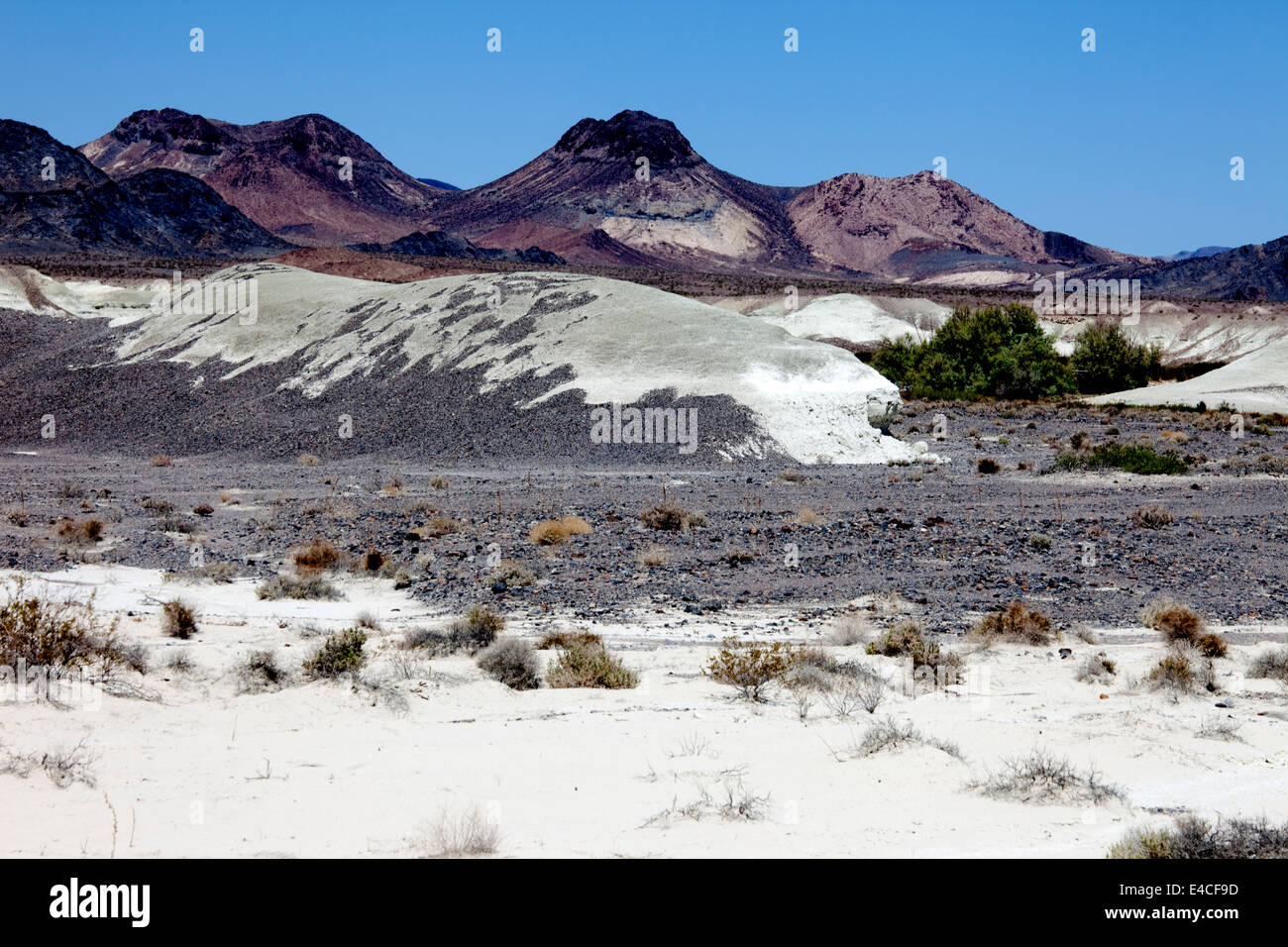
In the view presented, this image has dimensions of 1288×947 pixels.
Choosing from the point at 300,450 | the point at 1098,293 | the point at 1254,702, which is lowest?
the point at 1254,702

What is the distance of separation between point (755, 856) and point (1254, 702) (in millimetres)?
6035

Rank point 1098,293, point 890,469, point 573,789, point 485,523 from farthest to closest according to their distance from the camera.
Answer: point 1098,293 < point 890,469 < point 485,523 < point 573,789

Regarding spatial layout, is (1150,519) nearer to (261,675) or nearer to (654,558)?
(654,558)

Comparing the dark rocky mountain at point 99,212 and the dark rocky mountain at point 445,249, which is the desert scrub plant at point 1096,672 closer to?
the dark rocky mountain at point 99,212

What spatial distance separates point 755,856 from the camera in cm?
621

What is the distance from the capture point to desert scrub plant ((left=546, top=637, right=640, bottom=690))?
34.9 feet

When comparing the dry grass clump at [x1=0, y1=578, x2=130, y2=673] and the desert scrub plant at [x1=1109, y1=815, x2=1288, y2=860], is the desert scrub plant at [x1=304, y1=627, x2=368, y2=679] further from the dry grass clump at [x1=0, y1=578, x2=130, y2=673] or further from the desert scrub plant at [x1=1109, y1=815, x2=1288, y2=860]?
the desert scrub plant at [x1=1109, y1=815, x2=1288, y2=860]

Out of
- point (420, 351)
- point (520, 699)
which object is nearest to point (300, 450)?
point (420, 351)

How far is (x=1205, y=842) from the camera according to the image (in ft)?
20.1

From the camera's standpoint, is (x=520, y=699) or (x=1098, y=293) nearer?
(x=520, y=699)

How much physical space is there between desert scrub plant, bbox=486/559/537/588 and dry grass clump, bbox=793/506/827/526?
247 inches

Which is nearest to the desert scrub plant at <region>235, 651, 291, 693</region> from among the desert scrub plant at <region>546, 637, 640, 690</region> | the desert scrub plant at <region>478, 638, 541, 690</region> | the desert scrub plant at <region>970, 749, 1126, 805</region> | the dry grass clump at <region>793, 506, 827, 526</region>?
the desert scrub plant at <region>478, 638, 541, 690</region>
